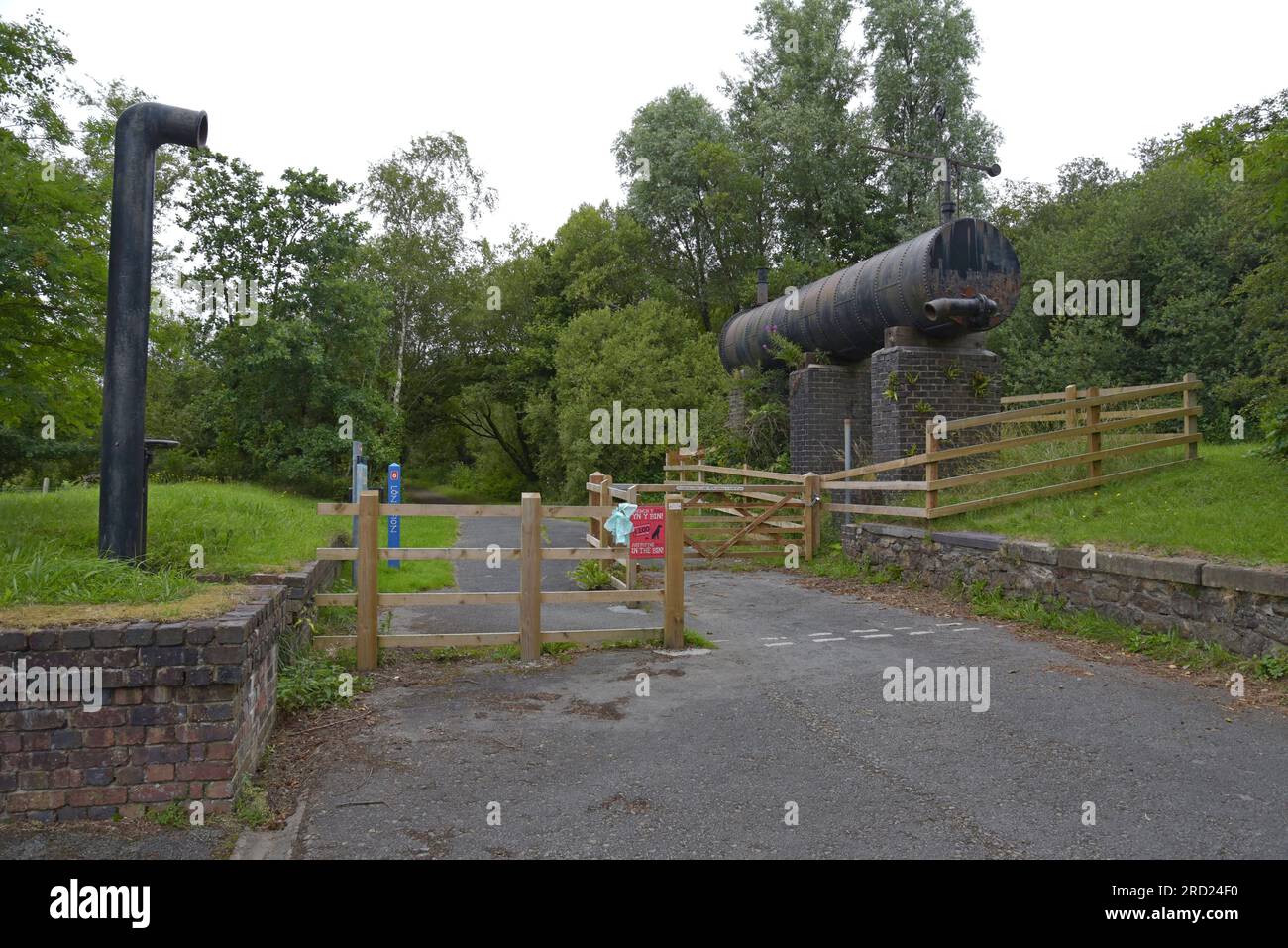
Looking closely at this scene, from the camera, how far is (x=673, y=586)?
7996 millimetres

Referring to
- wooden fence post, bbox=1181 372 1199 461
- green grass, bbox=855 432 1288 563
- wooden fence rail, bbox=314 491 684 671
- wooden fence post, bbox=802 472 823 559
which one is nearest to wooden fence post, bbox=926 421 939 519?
green grass, bbox=855 432 1288 563

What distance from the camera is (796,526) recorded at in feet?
48.0

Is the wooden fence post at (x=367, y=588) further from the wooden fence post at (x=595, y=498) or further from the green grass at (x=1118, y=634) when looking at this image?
the green grass at (x=1118, y=634)

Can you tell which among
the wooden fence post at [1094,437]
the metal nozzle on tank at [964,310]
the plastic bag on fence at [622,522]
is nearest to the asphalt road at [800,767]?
the plastic bag on fence at [622,522]

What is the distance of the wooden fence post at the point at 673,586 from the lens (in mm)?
7980

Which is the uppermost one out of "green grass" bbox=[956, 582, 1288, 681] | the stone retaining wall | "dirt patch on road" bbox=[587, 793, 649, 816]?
the stone retaining wall

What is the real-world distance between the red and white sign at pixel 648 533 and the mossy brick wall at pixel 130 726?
13.7 ft

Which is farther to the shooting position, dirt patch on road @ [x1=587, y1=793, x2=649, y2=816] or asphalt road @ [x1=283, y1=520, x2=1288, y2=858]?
dirt patch on road @ [x1=587, y1=793, x2=649, y2=816]

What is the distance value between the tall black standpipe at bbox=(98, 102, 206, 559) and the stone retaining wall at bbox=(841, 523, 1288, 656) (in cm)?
810

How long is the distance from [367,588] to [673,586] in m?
2.63

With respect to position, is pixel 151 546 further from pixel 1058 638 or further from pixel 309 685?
pixel 1058 638

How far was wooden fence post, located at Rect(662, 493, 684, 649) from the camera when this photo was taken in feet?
26.2

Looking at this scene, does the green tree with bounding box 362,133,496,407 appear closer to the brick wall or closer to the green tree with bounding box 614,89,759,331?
the green tree with bounding box 614,89,759,331
